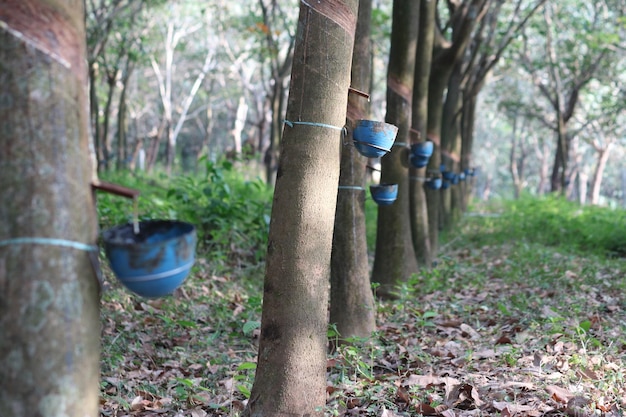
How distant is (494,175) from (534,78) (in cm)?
3940

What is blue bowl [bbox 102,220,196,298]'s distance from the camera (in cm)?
207

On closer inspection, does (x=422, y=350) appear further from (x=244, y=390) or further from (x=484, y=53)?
(x=484, y=53)

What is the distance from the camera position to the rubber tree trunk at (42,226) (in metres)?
1.79

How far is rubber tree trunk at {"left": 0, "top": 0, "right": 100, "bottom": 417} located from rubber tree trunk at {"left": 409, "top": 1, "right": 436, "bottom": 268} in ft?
21.6

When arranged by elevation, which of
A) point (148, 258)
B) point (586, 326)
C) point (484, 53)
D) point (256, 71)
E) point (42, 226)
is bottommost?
point (586, 326)

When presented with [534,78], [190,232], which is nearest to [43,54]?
[190,232]

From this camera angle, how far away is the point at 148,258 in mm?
2080

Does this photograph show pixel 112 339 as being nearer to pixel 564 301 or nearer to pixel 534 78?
pixel 564 301

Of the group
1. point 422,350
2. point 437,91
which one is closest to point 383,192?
point 422,350

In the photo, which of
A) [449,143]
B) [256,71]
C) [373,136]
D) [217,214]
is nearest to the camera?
[373,136]

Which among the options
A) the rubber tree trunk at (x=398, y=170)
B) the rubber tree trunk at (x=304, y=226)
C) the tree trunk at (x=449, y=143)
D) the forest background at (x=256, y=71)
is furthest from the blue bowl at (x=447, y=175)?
the rubber tree trunk at (x=304, y=226)

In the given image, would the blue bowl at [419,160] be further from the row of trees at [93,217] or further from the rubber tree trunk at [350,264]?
the rubber tree trunk at [350,264]

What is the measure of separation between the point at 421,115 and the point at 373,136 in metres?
4.94

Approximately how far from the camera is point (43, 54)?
1.87 m
